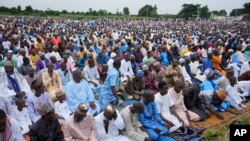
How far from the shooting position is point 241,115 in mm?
7543

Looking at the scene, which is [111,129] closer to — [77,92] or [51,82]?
[77,92]

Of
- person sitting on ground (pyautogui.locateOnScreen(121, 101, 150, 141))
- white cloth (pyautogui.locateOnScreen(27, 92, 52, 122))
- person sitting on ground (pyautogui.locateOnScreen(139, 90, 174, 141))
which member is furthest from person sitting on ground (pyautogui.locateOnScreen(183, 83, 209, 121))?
white cloth (pyautogui.locateOnScreen(27, 92, 52, 122))

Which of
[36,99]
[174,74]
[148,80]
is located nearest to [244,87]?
[174,74]

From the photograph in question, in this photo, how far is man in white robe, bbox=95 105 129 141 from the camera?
5.40 m

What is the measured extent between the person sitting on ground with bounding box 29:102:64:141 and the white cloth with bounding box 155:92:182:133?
2546mm

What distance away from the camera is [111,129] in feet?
18.3

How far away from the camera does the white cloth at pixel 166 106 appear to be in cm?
650

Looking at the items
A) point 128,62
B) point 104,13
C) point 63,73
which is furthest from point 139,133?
point 104,13

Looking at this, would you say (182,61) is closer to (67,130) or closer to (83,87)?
(83,87)

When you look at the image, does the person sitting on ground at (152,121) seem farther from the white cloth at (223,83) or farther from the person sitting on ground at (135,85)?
the white cloth at (223,83)

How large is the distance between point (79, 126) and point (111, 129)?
0.68 m

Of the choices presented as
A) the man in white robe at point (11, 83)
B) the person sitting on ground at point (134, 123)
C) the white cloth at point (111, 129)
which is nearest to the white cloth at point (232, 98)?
the person sitting on ground at point (134, 123)

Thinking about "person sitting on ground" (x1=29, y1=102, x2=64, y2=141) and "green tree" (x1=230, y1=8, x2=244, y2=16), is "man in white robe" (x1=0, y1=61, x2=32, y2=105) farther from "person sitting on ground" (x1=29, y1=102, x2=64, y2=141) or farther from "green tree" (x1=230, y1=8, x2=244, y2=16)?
"green tree" (x1=230, y1=8, x2=244, y2=16)

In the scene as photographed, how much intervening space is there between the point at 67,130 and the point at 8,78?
7.37ft
